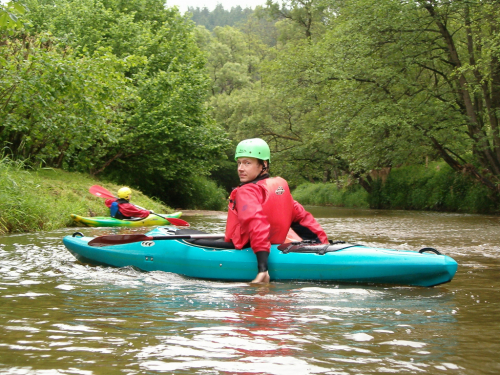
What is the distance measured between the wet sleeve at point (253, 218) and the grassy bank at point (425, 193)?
597 inches

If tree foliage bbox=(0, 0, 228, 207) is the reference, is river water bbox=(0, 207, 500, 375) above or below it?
below

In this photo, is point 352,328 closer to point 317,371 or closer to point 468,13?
point 317,371

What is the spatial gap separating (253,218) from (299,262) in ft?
1.91

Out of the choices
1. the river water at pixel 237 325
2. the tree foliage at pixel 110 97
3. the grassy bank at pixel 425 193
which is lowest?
the river water at pixel 237 325

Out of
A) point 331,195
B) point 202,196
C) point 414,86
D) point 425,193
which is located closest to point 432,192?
point 425,193

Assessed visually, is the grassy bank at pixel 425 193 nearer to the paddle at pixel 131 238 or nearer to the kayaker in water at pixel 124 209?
the kayaker in water at pixel 124 209

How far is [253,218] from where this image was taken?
Answer: 4.98 metres

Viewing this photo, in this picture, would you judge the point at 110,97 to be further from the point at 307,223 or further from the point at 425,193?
the point at 425,193

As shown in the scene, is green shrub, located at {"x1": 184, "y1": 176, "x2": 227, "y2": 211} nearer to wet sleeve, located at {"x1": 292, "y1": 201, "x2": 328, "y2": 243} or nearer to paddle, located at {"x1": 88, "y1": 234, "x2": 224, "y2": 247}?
paddle, located at {"x1": 88, "y1": 234, "x2": 224, "y2": 247}

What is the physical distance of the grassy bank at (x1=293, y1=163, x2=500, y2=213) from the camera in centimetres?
1914


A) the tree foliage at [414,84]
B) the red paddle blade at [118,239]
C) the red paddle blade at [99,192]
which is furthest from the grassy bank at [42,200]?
the tree foliage at [414,84]

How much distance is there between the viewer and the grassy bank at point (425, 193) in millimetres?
19141

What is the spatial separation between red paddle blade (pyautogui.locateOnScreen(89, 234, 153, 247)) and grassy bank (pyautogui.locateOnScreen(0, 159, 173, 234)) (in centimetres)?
336

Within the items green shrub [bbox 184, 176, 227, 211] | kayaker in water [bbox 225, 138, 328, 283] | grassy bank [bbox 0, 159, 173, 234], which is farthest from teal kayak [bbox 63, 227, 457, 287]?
green shrub [bbox 184, 176, 227, 211]
